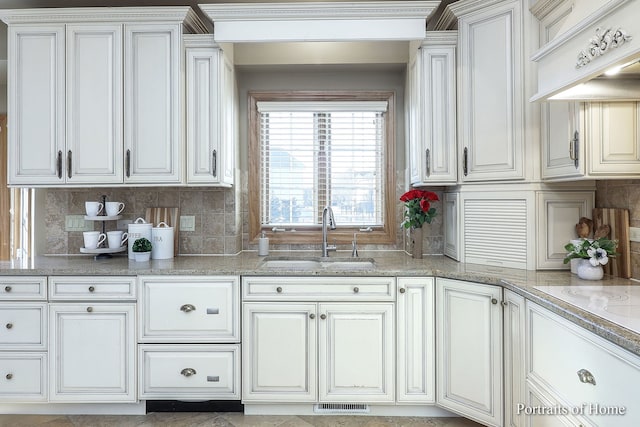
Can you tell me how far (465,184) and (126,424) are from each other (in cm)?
249

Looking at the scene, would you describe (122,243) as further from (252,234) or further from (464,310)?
(464,310)

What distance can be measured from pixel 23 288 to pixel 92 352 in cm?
55

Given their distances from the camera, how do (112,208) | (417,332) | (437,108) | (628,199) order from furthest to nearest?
1. (112,208)
2. (437,108)
3. (417,332)
4. (628,199)

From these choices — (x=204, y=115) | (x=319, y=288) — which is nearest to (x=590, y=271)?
(x=319, y=288)

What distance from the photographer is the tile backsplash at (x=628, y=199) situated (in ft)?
6.44

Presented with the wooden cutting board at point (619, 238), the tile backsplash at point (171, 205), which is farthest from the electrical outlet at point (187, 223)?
the wooden cutting board at point (619, 238)

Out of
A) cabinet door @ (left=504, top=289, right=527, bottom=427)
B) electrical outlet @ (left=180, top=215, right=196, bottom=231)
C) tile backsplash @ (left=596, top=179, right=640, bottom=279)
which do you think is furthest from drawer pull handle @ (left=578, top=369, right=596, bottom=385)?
electrical outlet @ (left=180, top=215, right=196, bottom=231)

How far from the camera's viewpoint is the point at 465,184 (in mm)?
2471

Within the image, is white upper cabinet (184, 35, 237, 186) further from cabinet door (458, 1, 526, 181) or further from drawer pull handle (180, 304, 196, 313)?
cabinet door (458, 1, 526, 181)

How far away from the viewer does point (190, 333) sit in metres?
2.32

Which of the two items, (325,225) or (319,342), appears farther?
(325,225)

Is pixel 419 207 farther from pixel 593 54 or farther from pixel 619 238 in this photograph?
pixel 593 54

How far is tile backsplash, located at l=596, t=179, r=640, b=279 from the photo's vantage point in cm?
196

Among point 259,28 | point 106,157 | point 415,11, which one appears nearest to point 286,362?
point 106,157
